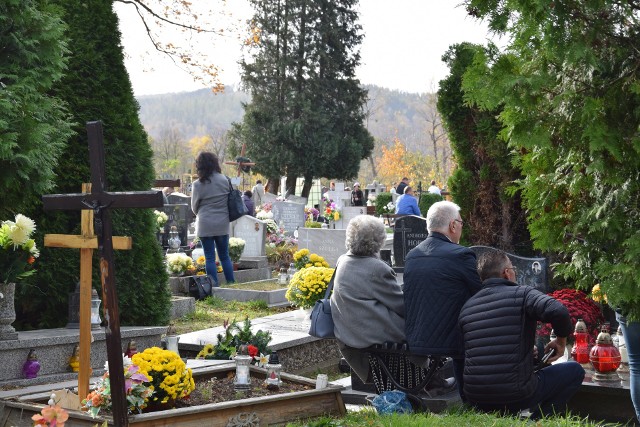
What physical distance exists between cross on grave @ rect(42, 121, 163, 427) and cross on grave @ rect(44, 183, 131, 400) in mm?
306

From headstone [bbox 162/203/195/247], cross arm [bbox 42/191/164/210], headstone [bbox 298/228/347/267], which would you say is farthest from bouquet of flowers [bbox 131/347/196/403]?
headstone [bbox 162/203/195/247]

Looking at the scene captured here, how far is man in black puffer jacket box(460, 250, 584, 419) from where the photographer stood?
584 centimetres

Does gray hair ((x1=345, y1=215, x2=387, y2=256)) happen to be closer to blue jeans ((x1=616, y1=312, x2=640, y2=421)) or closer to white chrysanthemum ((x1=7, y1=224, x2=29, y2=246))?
blue jeans ((x1=616, y1=312, x2=640, y2=421))

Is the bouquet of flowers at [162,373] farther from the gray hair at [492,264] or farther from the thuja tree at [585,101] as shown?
the thuja tree at [585,101]

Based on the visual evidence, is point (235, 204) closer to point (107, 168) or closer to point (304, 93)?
point (107, 168)

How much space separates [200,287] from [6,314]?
238 inches

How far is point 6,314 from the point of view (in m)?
7.61

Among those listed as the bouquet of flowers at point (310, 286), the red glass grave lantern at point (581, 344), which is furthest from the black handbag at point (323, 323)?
the bouquet of flowers at point (310, 286)

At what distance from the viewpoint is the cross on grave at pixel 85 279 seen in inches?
234

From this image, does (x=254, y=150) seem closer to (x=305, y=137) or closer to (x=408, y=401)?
(x=305, y=137)

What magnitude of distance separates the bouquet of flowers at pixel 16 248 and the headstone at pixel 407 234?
6325 millimetres

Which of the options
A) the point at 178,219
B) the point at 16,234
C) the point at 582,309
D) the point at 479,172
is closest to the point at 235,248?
the point at 178,219

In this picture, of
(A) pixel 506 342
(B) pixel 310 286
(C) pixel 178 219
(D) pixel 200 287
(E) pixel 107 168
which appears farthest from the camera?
(C) pixel 178 219

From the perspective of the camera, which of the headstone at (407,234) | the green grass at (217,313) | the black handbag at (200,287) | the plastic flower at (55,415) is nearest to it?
the plastic flower at (55,415)
